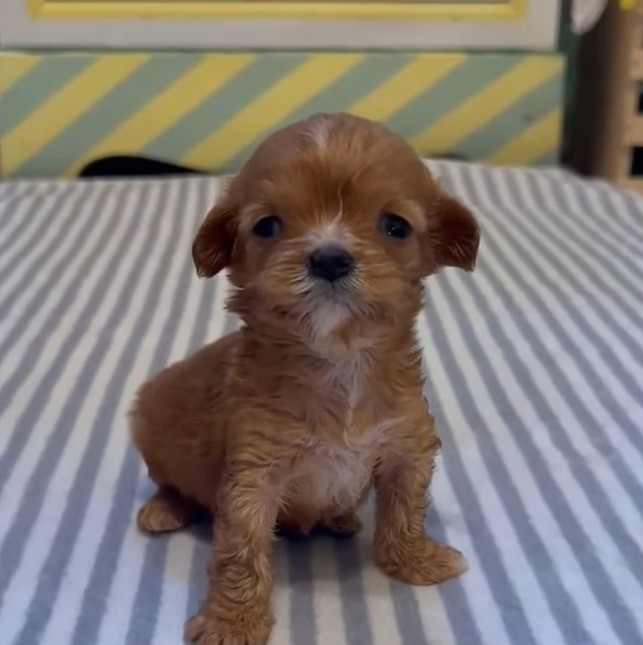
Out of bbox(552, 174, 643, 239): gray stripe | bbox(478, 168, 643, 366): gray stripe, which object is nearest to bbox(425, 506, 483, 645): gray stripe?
bbox(478, 168, 643, 366): gray stripe

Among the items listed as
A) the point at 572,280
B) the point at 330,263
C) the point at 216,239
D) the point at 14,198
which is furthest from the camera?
the point at 14,198

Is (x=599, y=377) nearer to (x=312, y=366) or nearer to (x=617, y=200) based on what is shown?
(x=312, y=366)

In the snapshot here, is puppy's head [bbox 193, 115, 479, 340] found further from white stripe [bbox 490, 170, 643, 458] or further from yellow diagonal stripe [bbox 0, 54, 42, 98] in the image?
yellow diagonal stripe [bbox 0, 54, 42, 98]

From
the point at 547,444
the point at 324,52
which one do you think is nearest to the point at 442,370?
the point at 547,444

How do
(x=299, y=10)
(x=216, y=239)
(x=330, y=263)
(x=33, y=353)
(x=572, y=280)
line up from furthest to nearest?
(x=299, y=10)
(x=572, y=280)
(x=33, y=353)
(x=216, y=239)
(x=330, y=263)

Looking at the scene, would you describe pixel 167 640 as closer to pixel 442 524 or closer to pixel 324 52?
pixel 442 524

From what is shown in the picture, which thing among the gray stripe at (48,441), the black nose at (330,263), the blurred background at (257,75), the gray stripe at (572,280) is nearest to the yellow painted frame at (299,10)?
the blurred background at (257,75)

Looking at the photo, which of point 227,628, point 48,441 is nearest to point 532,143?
point 48,441

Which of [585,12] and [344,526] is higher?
[585,12]
